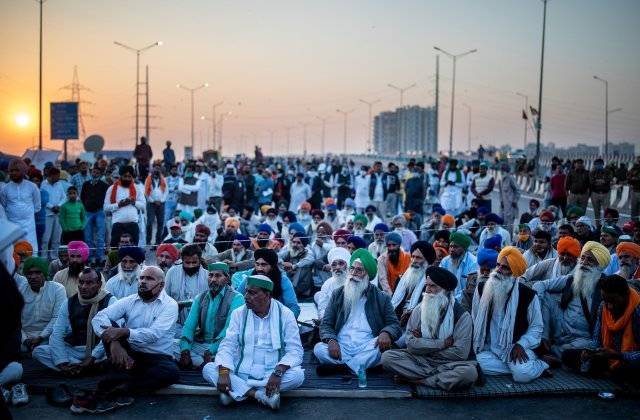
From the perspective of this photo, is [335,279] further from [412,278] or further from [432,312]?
[432,312]

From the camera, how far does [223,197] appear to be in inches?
689

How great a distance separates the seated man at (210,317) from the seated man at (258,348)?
0.65 m

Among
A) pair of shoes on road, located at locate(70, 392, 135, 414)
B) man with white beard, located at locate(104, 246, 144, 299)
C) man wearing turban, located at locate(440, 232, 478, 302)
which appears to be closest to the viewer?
pair of shoes on road, located at locate(70, 392, 135, 414)

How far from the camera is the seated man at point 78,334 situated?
6.23 meters

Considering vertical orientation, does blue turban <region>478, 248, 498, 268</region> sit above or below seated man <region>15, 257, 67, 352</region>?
above

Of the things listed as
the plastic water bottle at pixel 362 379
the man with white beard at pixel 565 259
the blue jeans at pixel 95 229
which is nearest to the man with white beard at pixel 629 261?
the man with white beard at pixel 565 259

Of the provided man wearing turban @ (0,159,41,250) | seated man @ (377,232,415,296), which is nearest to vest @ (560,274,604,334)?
seated man @ (377,232,415,296)

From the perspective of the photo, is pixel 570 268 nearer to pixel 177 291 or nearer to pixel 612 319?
pixel 612 319

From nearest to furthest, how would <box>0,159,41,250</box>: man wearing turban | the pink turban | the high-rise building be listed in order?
the pink turban
<box>0,159,41,250</box>: man wearing turban
the high-rise building

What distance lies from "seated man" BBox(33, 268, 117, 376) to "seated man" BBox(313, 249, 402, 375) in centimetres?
205

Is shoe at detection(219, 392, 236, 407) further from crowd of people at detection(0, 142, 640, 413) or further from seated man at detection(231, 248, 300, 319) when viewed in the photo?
seated man at detection(231, 248, 300, 319)

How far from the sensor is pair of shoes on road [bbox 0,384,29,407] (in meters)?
5.51

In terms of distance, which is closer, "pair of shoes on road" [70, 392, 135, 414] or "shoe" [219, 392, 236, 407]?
"pair of shoes on road" [70, 392, 135, 414]

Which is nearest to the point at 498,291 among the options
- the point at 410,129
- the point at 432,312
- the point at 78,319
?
the point at 432,312
